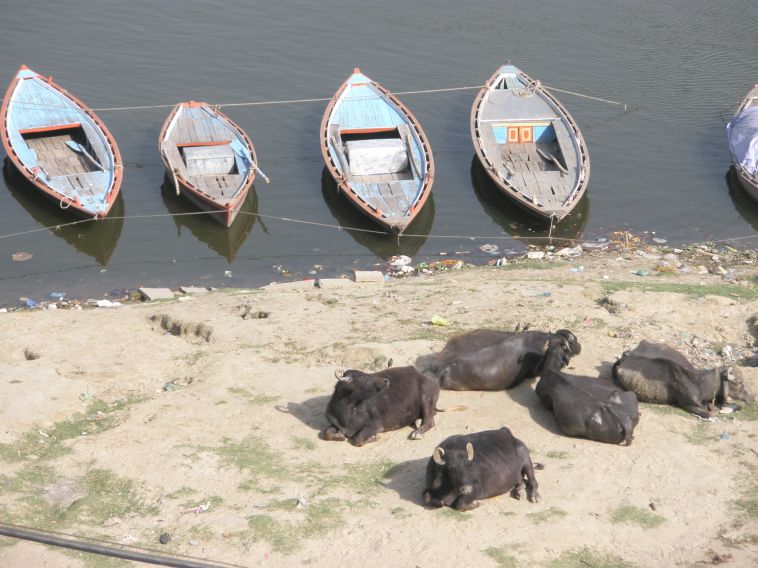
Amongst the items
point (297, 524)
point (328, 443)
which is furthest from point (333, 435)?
point (297, 524)

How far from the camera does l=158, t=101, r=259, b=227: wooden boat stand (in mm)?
21812

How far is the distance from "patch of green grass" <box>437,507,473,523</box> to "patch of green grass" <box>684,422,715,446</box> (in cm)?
304

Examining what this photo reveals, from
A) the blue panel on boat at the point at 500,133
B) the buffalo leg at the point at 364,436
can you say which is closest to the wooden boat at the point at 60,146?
the blue panel on boat at the point at 500,133

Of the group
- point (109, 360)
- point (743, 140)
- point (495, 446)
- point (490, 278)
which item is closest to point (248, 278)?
point (490, 278)

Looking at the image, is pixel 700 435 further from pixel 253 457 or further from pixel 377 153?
pixel 377 153

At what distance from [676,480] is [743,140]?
15.7 metres

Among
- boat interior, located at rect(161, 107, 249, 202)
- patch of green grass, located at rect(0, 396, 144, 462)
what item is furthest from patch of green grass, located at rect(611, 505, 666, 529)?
boat interior, located at rect(161, 107, 249, 202)

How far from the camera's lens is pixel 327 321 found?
14727 mm

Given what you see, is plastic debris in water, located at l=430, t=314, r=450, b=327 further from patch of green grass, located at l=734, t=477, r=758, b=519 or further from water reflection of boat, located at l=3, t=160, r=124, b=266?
water reflection of boat, located at l=3, t=160, r=124, b=266

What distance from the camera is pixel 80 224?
862 inches

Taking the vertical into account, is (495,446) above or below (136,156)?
below

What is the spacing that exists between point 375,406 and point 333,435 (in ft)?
1.90

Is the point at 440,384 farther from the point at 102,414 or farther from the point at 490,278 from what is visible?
the point at 490,278

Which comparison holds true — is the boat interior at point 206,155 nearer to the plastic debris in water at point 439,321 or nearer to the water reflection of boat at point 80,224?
the water reflection of boat at point 80,224
